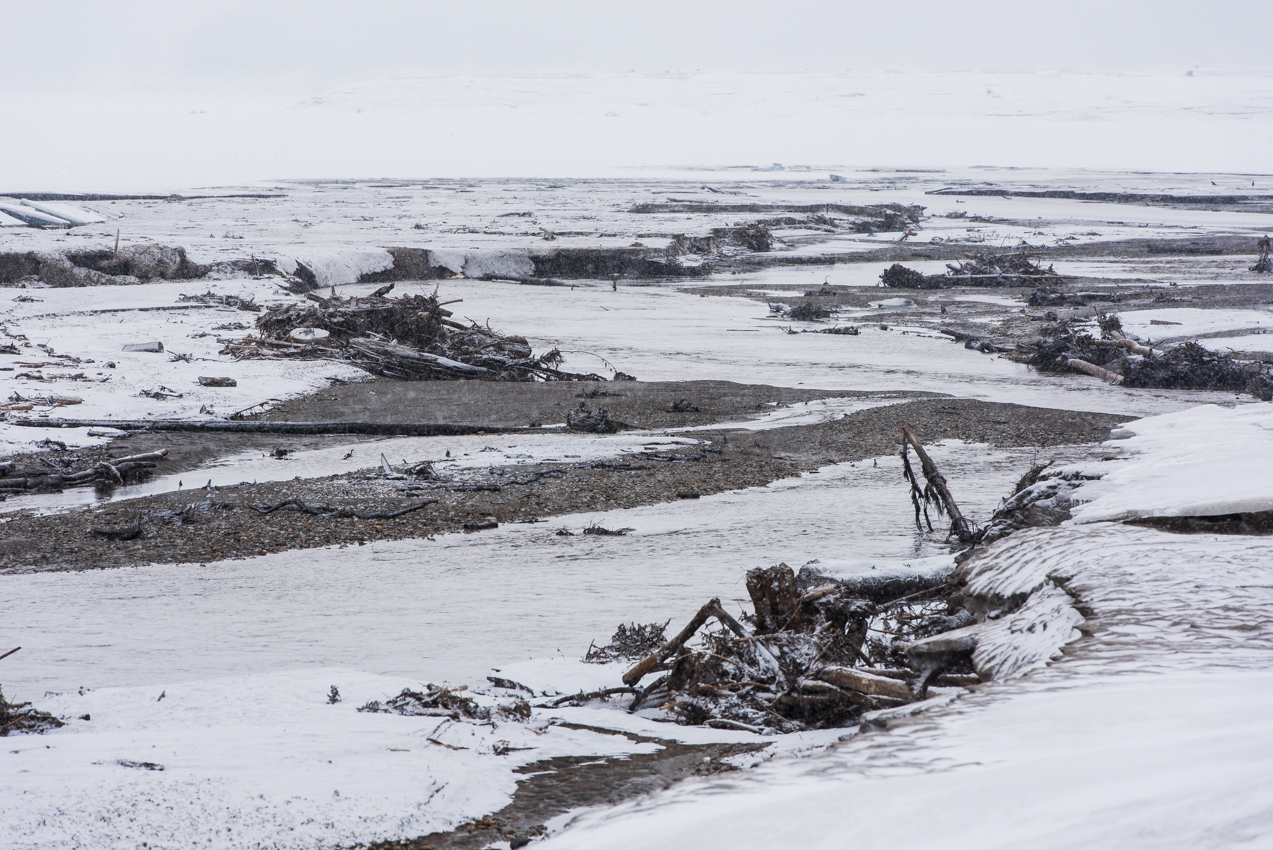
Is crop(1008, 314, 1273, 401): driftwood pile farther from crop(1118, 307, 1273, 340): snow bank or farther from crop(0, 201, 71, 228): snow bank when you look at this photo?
crop(0, 201, 71, 228): snow bank

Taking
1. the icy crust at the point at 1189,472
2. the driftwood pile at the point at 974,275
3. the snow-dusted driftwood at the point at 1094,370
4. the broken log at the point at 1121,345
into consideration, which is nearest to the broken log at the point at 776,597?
the icy crust at the point at 1189,472

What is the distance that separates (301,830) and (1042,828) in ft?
7.32

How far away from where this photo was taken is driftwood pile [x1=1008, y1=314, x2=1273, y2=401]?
12.9 m

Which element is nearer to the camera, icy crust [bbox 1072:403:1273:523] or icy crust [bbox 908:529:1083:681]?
icy crust [bbox 908:529:1083:681]

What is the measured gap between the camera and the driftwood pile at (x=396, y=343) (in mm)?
14320

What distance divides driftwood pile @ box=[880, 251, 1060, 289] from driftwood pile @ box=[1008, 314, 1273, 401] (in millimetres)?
7426

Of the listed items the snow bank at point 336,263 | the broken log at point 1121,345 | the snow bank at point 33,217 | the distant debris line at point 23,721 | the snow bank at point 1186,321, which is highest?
the snow bank at point 33,217

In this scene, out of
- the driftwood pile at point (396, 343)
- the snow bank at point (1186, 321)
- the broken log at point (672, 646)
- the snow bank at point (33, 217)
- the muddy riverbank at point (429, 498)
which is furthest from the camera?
the snow bank at point (33, 217)

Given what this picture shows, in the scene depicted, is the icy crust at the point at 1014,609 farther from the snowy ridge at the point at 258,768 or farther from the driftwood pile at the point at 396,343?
the driftwood pile at the point at 396,343

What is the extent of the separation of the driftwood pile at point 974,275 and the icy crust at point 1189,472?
16154 mm

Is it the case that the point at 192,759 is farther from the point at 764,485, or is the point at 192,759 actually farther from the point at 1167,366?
the point at 1167,366

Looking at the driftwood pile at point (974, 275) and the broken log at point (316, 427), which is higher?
the driftwood pile at point (974, 275)

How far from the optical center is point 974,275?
24047 mm

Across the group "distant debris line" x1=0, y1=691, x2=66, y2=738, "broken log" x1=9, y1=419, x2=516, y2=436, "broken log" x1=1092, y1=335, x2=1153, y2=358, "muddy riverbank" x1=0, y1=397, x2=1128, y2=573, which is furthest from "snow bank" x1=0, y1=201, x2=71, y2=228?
"distant debris line" x1=0, y1=691, x2=66, y2=738
